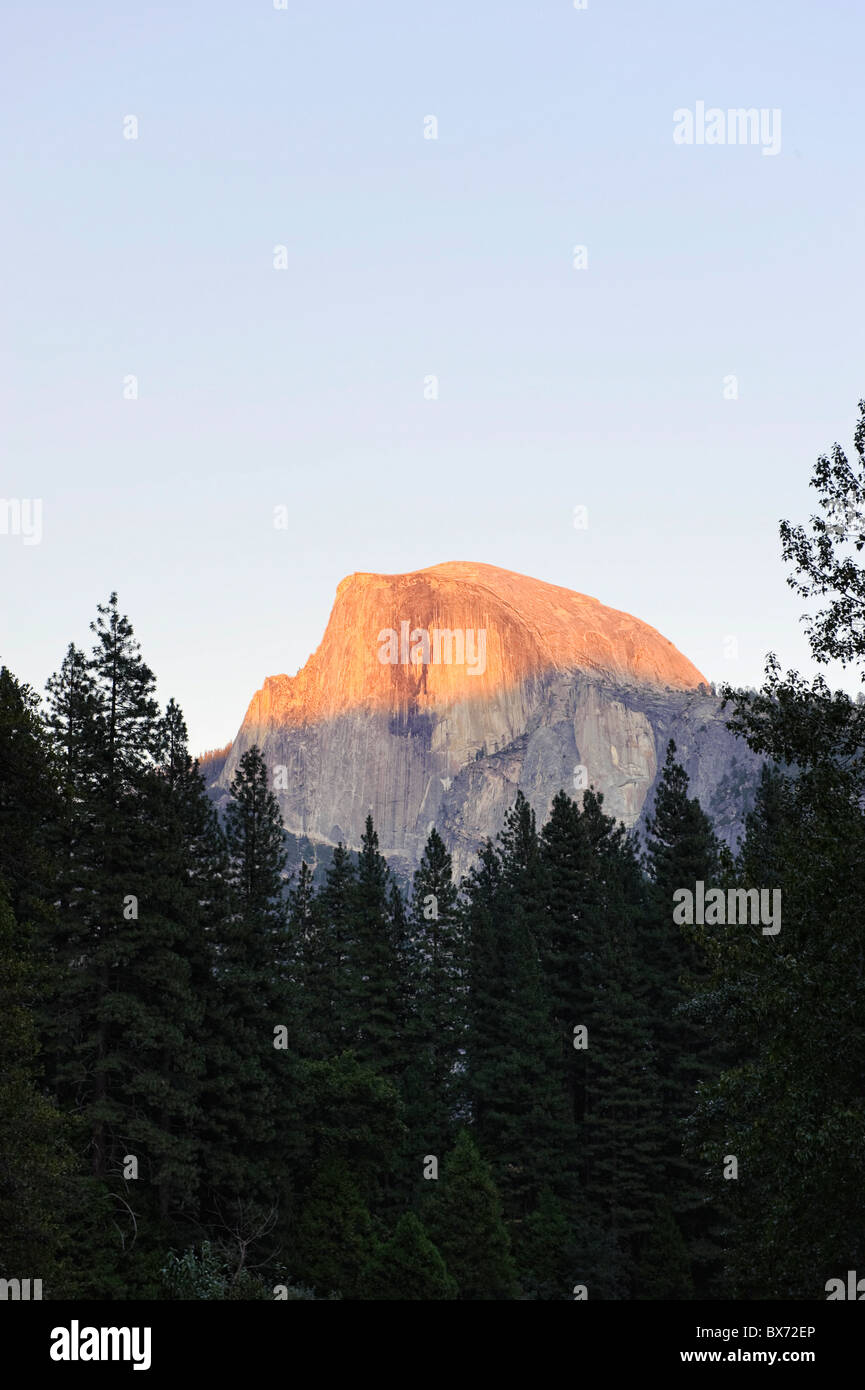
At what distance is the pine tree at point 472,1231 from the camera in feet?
157

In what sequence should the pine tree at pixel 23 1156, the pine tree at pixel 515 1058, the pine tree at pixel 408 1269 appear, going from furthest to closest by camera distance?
the pine tree at pixel 515 1058
the pine tree at pixel 408 1269
the pine tree at pixel 23 1156

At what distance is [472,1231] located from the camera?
48375 millimetres

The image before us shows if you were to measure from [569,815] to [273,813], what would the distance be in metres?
18.1

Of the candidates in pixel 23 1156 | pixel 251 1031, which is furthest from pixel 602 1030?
pixel 23 1156

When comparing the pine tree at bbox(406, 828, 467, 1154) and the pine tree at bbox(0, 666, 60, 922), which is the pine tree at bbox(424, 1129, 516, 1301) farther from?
the pine tree at bbox(0, 666, 60, 922)

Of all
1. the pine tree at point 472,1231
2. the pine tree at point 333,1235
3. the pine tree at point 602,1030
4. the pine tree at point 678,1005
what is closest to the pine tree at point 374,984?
the pine tree at point 602,1030

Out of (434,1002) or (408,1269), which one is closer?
(408,1269)

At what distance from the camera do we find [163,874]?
40.8 meters

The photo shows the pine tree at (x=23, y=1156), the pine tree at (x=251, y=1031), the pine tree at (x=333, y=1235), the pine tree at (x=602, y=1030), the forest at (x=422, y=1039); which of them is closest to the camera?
the forest at (x=422, y=1039)

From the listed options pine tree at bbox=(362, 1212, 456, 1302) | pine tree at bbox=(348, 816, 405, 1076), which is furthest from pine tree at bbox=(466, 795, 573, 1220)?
pine tree at bbox=(362, 1212, 456, 1302)

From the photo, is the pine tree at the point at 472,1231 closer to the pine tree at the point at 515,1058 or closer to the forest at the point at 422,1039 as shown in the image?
the forest at the point at 422,1039

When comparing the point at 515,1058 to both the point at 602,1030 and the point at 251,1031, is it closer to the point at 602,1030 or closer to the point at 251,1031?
the point at 602,1030

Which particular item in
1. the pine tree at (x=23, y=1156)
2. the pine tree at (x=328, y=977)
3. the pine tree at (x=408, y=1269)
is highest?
the pine tree at (x=328, y=977)
